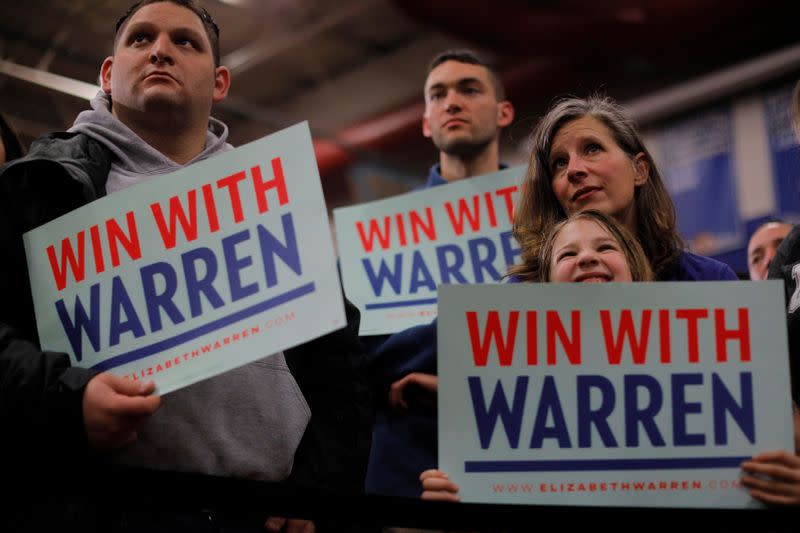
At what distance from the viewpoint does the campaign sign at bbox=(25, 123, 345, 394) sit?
4.26ft

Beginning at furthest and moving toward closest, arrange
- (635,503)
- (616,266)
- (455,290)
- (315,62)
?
(315,62)
(616,266)
(455,290)
(635,503)

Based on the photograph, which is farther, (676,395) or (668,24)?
(668,24)

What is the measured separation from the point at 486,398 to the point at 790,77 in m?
5.57

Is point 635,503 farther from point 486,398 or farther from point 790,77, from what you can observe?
point 790,77

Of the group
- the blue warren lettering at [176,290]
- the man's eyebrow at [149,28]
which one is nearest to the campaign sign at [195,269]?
the blue warren lettering at [176,290]

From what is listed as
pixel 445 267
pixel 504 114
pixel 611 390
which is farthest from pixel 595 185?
pixel 504 114

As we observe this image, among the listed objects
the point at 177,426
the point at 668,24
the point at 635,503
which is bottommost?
the point at 635,503

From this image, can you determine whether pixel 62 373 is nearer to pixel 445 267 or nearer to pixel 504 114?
pixel 445 267

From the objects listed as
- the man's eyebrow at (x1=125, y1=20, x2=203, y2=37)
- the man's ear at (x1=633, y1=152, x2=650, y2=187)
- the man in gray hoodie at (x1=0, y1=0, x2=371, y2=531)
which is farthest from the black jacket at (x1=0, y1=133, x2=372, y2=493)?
the man's ear at (x1=633, y1=152, x2=650, y2=187)

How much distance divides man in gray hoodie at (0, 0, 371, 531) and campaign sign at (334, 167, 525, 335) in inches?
14.7

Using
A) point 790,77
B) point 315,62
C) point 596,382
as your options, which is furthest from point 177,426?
point 315,62

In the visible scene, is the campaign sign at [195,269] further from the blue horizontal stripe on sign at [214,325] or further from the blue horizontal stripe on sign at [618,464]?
the blue horizontal stripe on sign at [618,464]

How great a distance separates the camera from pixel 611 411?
1.28 metres

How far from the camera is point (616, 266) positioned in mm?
1590
